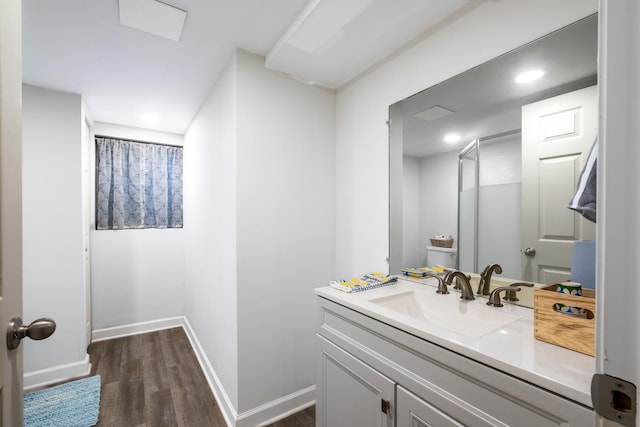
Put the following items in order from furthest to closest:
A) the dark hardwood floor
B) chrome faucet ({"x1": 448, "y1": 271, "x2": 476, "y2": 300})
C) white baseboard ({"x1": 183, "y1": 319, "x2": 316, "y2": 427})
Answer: the dark hardwood floor
white baseboard ({"x1": 183, "y1": 319, "x2": 316, "y2": 427})
chrome faucet ({"x1": 448, "y1": 271, "x2": 476, "y2": 300})

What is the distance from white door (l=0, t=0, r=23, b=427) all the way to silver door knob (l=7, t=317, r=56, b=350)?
17 mm

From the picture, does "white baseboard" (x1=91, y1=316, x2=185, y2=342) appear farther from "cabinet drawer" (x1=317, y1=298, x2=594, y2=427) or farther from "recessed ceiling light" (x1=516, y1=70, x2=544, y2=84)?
"recessed ceiling light" (x1=516, y1=70, x2=544, y2=84)

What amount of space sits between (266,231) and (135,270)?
7.66 feet

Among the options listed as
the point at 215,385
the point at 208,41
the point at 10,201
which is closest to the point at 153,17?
the point at 208,41

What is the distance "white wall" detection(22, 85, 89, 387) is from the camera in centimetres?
225

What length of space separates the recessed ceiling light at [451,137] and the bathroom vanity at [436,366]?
77 cm

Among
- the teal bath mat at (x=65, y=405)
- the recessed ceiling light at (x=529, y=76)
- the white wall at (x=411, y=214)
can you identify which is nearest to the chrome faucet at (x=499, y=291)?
the white wall at (x=411, y=214)

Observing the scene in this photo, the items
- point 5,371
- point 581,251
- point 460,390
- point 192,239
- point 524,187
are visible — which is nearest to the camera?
point 5,371

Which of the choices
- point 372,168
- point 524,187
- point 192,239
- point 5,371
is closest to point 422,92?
point 372,168

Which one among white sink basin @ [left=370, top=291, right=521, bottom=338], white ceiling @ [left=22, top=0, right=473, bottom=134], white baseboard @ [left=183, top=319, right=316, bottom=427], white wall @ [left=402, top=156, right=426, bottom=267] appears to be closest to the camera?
white sink basin @ [left=370, top=291, right=521, bottom=338]

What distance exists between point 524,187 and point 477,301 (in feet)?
1.79

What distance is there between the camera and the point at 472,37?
1354 millimetres

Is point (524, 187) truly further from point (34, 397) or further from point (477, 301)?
point (34, 397)

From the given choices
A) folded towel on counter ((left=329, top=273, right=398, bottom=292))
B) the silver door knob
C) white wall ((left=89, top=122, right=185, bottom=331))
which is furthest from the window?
the silver door knob
